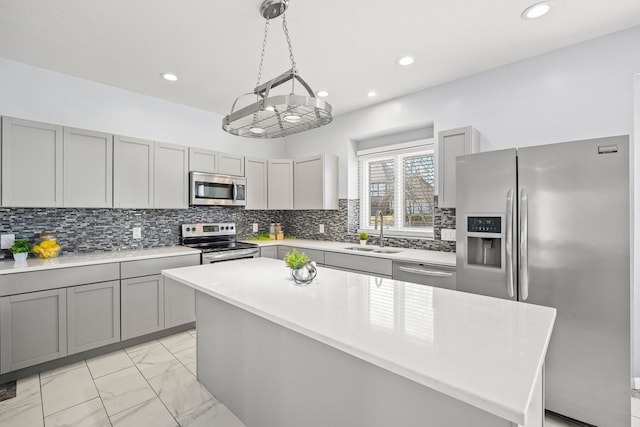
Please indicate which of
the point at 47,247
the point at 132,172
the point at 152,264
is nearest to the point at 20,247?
the point at 47,247

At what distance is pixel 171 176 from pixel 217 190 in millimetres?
563

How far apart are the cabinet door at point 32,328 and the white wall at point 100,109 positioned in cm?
170

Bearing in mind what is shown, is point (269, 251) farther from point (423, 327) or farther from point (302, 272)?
point (423, 327)

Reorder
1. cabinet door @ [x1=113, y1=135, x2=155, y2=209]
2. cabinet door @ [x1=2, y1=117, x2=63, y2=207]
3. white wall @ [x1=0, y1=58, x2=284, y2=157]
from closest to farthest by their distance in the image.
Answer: cabinet door @ [x1=2, y1=117, x2=63, y2=207], white wall @ [x1=0, y1=58, x2=284, y2=157], cabinet door @ [x1=113, y1=135, x2=155, y2=209]

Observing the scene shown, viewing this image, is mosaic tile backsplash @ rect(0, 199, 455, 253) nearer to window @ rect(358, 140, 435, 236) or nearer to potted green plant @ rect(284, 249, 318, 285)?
window @ rect(358, 140, 435, 236)

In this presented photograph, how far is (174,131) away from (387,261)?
3.05 metres

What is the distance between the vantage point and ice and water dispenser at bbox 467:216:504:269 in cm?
225

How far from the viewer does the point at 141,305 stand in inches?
119

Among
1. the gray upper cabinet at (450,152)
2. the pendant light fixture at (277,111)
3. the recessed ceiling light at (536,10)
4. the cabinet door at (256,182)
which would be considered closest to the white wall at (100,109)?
the cabinet door at (256,182)

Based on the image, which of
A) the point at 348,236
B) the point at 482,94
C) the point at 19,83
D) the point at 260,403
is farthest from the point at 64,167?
the point at 482,94

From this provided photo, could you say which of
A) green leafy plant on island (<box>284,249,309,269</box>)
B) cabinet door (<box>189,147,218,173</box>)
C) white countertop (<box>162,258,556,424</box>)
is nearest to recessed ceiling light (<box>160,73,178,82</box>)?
cabinet door (<box>189,147,218,173</box>)

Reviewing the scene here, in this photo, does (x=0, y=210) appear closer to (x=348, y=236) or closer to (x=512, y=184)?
(x=348, y=236)

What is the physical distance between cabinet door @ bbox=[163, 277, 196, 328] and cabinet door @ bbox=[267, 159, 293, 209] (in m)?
1.69

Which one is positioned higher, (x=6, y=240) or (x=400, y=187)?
(x=400, y=187)
